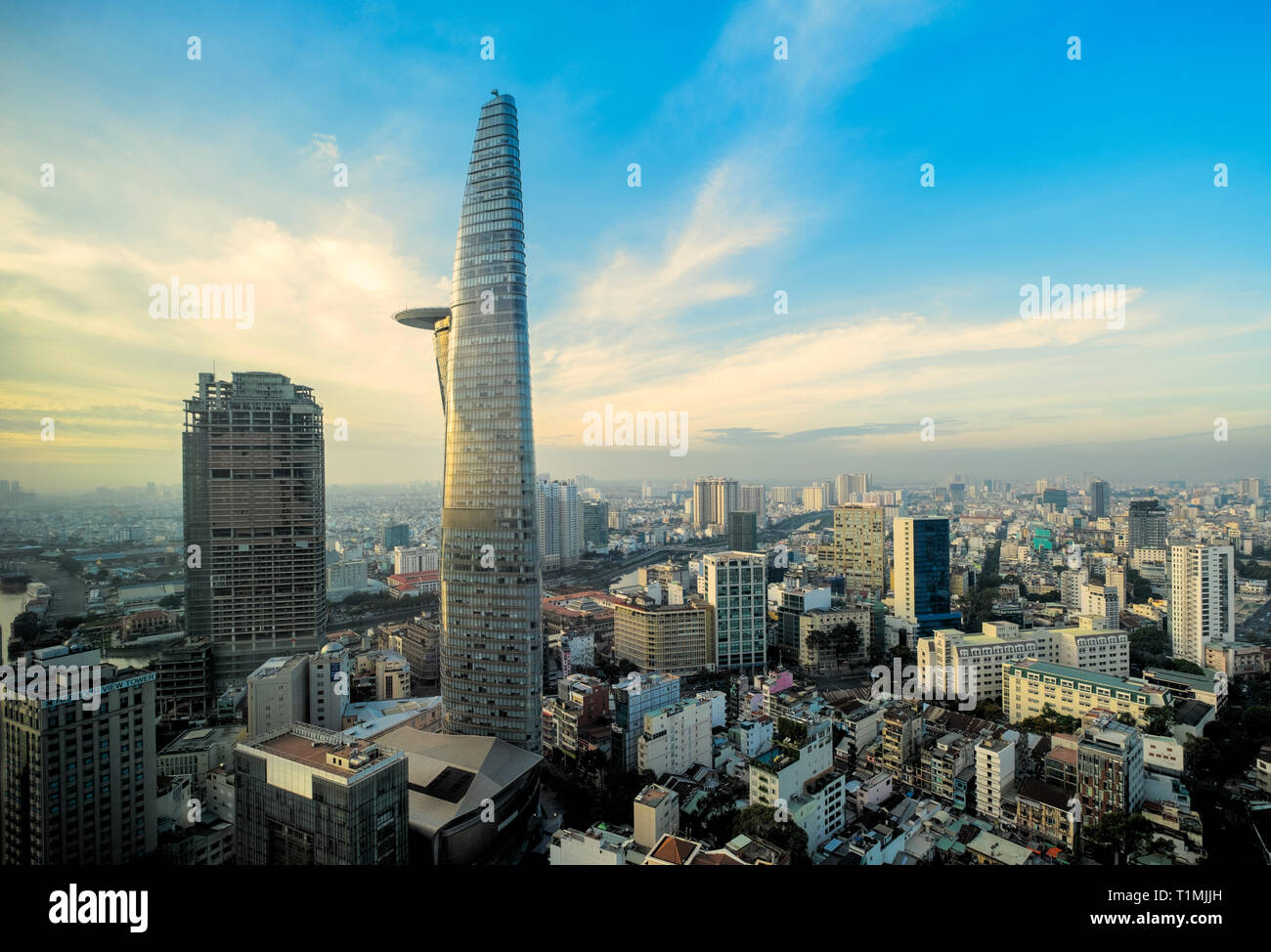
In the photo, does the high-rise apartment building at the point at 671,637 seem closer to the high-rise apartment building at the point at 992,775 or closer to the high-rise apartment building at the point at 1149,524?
the high-rise apartment building at the point at 992,775

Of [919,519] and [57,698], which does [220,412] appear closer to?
[57,698]

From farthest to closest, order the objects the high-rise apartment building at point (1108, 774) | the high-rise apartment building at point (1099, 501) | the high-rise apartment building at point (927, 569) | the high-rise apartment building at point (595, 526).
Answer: the high-rise apartment building at point (595, 526), the high-rise apartment building at point (1099, 501), the high-rise apartment building at point (927, 569), the high-rise apartment building at point (1108, 774)

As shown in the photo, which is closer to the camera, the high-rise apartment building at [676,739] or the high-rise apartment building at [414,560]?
the high-rise apartment building at [676,739]

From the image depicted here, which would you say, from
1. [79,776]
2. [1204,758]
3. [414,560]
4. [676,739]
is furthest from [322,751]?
[414,560]

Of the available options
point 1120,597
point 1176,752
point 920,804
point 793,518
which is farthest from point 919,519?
point 793,518

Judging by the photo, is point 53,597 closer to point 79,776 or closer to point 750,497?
point 79,776

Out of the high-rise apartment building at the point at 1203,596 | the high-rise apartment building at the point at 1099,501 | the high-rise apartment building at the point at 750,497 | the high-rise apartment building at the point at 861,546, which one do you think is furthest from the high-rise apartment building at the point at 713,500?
the high-rise apartment building at the point at 1203,596
